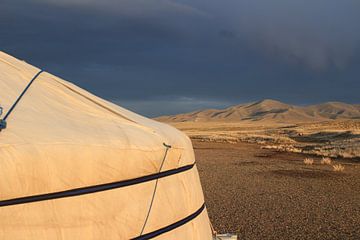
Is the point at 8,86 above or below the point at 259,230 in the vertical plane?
above

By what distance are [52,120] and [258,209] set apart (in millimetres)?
6773

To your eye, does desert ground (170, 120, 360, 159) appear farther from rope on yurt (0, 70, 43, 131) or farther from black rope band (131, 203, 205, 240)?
rope on yurt (0, 70, 43, 131)

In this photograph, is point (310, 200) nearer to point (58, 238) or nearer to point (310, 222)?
point (310, 222)

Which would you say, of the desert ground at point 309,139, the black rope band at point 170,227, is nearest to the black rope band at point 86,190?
the black rope band at point 170,227

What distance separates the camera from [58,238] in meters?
2.92

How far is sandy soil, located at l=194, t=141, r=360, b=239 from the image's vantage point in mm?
7672

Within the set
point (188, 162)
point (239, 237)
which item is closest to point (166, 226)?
point (188, 162)

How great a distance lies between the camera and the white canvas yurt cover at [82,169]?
2.75 meters

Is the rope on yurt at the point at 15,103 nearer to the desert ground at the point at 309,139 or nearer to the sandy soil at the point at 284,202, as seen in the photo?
the sandy soil at the point at 284,202

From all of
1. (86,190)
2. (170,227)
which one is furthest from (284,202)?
(86,190)

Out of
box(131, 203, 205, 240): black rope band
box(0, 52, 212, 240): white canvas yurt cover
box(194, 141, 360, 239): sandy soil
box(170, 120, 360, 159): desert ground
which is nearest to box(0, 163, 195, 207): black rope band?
box(0, 52, 212, 240): white canvas yurt cover

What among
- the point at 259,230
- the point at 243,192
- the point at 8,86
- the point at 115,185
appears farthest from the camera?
the point at 243,192

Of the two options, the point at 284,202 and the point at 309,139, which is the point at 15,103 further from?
the point at 309,139

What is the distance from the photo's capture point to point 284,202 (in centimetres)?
1019
